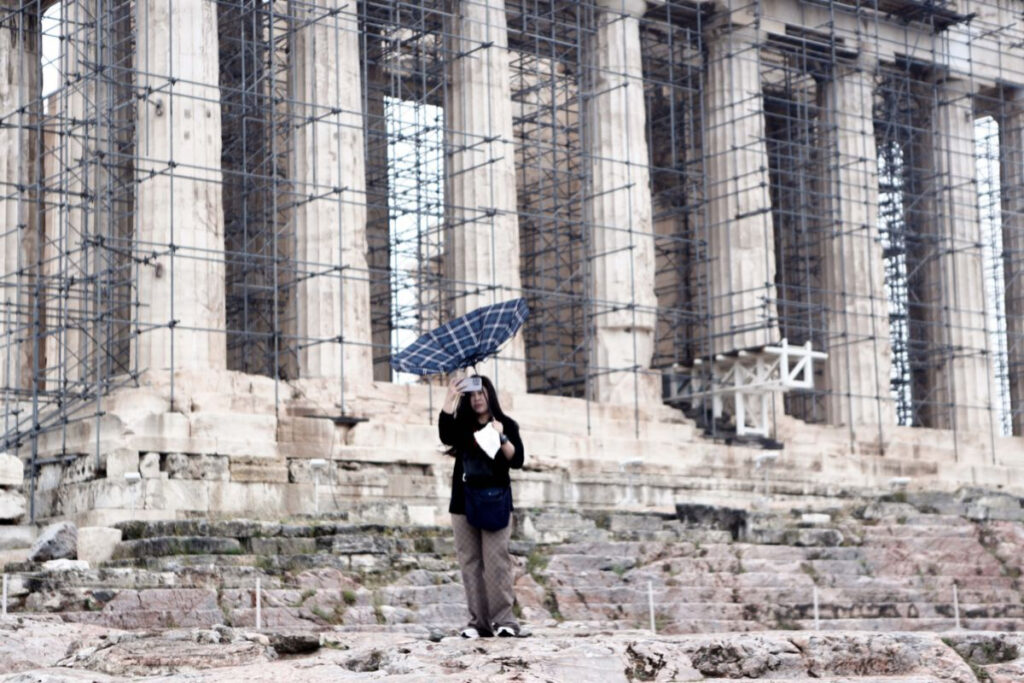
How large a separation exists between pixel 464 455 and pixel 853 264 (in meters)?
35.1

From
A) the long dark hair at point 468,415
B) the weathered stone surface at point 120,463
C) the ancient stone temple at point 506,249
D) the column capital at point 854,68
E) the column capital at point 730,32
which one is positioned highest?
the column capital at point 730,32

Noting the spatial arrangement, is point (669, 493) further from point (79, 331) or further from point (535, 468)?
point (79, 331)

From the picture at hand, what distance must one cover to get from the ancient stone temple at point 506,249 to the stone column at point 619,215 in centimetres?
7

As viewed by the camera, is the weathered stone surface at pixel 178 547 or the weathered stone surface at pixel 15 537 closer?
the weathered stone surface at pixel 178 547

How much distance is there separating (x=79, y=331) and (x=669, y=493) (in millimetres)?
11203

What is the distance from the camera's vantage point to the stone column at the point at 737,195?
43.9 metres

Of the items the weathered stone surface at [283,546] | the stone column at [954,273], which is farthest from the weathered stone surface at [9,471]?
the stone column at [954,273]

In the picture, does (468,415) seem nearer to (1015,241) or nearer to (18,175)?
(18,175)

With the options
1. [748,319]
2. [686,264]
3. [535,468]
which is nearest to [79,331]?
[535,468]

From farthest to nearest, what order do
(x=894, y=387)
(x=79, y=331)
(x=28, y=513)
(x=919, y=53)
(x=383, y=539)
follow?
(x=894, y=387) → (x=919, y=53) → (x=79, y=331) → (x=28, y=513) → (x=383, y=539)

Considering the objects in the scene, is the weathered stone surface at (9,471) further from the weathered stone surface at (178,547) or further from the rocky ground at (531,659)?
the rocky ground at (531,659)

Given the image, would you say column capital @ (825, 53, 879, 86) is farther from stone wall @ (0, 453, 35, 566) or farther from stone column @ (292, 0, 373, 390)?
stone wall @ (0, 453, 35, 566)

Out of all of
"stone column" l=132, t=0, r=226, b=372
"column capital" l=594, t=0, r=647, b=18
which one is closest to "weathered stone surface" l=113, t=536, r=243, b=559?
"stone column" l=132, t=0, r=226, b=372

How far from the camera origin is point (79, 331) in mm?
35156
